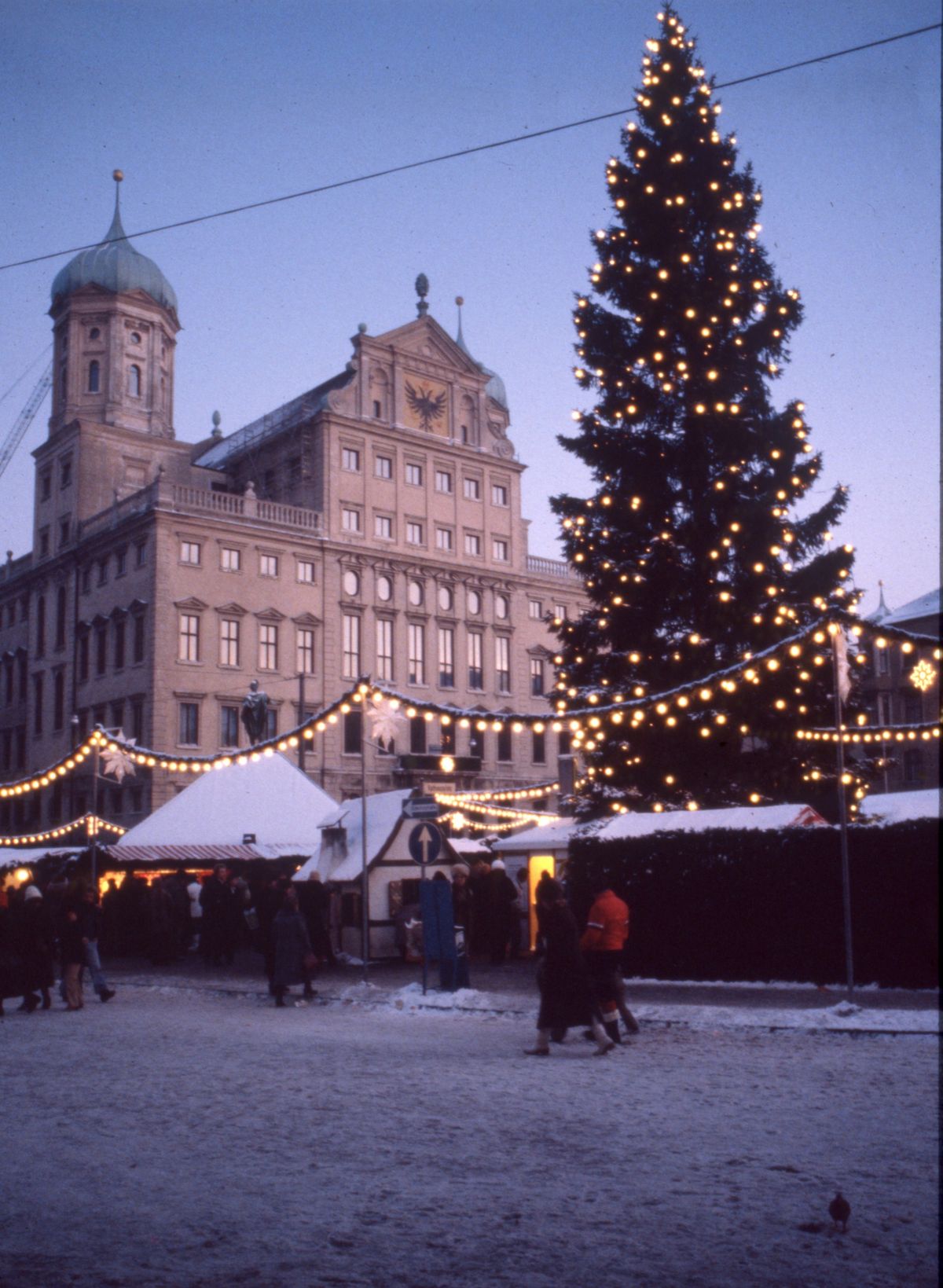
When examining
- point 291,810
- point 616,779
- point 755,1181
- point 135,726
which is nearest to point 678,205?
point 616,779

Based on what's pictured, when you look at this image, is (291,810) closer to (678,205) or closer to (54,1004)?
(54,1004)

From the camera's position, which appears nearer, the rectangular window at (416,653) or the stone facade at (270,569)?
the stone facade at (270,569)

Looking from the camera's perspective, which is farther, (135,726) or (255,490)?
(255,490)

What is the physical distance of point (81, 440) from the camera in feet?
204

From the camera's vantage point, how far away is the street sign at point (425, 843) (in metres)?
17.8

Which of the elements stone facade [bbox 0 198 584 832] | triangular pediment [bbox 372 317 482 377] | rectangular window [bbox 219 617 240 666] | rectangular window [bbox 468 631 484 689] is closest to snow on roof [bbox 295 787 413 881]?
stone facade [bbox 0 198 584 832]

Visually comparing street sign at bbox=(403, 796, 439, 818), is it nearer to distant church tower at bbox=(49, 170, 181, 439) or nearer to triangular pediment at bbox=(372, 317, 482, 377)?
triangular pediment at bbox=(372, 317, 482, 377)

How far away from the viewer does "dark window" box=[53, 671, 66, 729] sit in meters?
61.7

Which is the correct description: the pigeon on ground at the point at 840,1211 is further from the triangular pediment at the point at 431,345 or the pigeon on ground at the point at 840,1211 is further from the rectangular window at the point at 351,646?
the triangular pediment at the point at 431,345

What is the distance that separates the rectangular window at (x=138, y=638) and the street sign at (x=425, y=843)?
129 ft

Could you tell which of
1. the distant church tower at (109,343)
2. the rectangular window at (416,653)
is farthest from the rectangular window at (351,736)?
the distant church tower at (109,343)

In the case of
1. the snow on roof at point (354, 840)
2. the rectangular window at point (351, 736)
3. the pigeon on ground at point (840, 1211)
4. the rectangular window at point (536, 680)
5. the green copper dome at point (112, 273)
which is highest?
the green copper dome at point (112, 273)

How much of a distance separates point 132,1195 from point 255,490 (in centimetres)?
6008

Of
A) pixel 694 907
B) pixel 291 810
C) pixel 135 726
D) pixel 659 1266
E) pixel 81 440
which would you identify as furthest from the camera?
pixel 81 440
